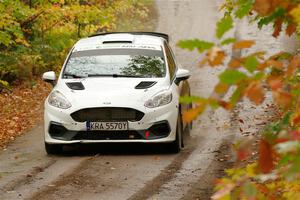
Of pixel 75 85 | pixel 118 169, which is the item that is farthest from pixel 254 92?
pixel 75 85

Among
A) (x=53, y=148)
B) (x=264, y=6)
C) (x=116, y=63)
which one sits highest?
(x=264, y=6)

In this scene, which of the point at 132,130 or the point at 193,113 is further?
the point at 132,130

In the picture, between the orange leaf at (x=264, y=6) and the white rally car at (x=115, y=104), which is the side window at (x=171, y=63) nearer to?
the white rally car at (x=115, y=104)

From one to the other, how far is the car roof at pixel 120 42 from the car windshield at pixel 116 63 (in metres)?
0.15

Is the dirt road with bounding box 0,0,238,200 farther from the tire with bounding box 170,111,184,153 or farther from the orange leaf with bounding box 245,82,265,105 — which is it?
the orange leaf with bounding box 245,82,265,105

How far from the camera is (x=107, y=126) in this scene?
35.1 ft

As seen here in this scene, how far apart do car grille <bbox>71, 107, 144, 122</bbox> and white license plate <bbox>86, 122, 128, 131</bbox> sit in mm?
62

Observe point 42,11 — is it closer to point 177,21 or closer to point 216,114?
point 216,114

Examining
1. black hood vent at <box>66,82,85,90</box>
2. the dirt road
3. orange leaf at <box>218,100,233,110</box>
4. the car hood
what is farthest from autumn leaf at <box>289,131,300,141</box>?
black hood vent at <box>66,82,85,90</box>

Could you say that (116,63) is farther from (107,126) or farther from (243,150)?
(243,150)

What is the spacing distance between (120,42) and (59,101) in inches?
80.4

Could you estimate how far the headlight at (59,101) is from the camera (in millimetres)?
10891

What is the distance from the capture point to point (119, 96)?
10.8m

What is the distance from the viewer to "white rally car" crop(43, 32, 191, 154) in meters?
10.7
